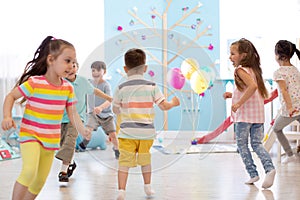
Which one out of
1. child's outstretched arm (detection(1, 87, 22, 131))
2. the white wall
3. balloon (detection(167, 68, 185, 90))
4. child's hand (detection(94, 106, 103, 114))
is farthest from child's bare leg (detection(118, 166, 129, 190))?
the white wall

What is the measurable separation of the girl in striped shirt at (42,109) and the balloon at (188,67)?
0.62 meters

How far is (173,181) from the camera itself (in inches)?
125

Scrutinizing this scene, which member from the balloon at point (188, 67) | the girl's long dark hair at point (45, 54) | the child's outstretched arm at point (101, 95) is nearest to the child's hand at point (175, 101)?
the balloon at point (188, 67)

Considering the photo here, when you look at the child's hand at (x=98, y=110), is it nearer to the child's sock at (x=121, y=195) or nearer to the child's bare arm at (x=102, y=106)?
the child's bare arm at (x=102, y=106)

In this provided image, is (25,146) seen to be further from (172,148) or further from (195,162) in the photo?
(195,162)

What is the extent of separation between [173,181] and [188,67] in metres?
0.70

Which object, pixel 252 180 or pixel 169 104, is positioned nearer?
pixel 169 104

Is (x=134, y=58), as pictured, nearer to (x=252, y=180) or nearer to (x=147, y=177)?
(x=147, y=177)

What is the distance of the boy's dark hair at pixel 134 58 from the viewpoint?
2.52 m

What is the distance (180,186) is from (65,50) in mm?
1100

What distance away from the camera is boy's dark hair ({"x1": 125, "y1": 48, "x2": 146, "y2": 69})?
2.52 metres

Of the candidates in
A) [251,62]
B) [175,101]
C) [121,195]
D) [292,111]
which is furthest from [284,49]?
[121,195]

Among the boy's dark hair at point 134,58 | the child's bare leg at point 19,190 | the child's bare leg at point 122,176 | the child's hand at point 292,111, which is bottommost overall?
the child's bare leg at point 122,176

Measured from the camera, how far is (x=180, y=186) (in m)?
2.98
